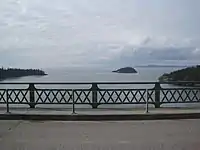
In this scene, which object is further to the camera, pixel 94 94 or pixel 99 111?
pixel 94 94

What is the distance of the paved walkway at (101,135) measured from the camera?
7715 millimetres

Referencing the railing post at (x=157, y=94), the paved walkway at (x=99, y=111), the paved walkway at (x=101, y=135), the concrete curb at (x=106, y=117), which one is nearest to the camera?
the paved walkway at (x=101, y=135)

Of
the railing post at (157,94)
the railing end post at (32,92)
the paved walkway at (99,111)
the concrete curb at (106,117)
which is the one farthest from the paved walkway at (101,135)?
the railing post at (157,94)

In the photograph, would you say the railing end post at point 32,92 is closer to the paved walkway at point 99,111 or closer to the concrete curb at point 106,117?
the paved walkway at point 99,111

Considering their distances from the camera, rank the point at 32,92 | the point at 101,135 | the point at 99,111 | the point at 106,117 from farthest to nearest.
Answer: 1. the point at 32,92
2. the point at 99,111
3. the point at 106,117
4. the point at 101,135

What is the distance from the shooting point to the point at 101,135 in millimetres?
9125

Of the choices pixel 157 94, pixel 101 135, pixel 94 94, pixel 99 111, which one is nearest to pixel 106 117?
pixel 99 111

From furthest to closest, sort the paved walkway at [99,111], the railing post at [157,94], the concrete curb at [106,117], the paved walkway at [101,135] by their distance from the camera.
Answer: the railing post at [157,94] → the paved walkway at [99,111] → the concrete curb at [106,117] → the paved walkway at [101,135]

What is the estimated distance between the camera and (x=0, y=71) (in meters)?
18.7

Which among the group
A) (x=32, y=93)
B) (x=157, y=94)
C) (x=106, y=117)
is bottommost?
(x=106, y=117)

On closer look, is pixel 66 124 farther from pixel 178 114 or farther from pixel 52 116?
pixel 178 114

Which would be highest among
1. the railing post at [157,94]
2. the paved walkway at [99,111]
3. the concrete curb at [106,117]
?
the railing post at [157,94]

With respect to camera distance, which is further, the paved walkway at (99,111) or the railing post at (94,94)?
the railing post at (94,94)

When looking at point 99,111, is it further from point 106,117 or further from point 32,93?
point 32,93
